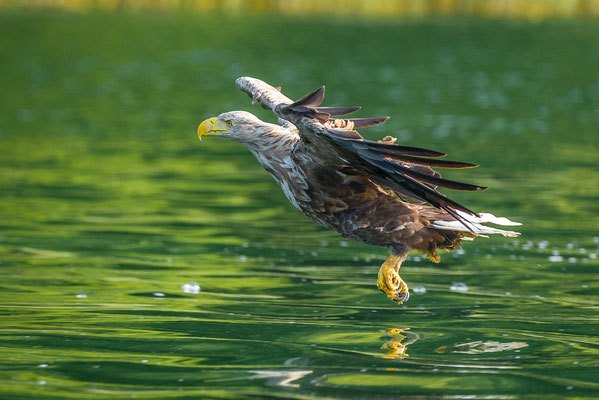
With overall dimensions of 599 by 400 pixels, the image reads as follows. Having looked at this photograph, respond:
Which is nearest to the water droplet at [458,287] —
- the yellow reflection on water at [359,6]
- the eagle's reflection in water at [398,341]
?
the eagle's reflection in water at [398,341]

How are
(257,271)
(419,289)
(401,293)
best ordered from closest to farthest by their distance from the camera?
(401,293)
(419,289)
(257,271)

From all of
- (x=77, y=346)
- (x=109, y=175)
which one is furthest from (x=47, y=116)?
(x=77, y=346)

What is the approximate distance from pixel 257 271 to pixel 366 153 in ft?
13.8

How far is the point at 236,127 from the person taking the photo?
909 centimetres

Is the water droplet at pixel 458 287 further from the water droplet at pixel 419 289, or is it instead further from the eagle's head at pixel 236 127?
the eagle's head at pixel 236 127

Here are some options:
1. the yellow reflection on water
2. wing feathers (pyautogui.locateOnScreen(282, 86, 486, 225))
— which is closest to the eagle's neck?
wing feathers (pyautogui.locateOnScreen(282, 86, 486, 225))

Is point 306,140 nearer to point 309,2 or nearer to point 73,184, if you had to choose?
point 73,184

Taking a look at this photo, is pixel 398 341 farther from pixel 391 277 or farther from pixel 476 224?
pixel 476 224

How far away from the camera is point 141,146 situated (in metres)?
23.6

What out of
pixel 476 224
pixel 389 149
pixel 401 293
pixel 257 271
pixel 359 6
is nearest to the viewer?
pixel 389 149

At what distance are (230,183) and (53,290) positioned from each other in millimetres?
7876

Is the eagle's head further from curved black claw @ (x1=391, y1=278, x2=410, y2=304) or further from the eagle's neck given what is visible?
curved black claw @ (x1=391, y1=278, x2=410, y2=304)

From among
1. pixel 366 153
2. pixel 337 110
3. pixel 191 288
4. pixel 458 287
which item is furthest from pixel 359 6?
pixel 366 153

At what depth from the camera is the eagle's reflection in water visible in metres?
8.59
